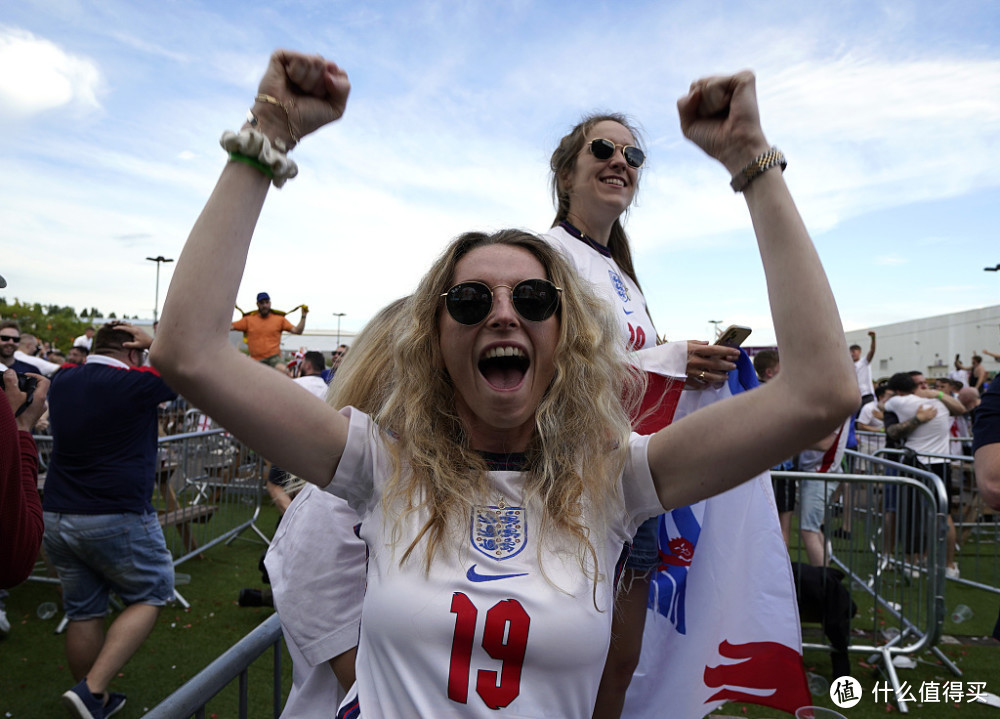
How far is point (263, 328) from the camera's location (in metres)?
10.7

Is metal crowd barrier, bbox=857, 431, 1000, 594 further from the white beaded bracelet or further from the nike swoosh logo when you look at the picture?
the white beaded bracelet

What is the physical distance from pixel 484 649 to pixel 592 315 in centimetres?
84

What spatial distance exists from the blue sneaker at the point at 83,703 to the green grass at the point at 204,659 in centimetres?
29

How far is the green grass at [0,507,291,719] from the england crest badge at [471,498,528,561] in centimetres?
324

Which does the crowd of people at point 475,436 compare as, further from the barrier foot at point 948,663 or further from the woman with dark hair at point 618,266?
the barrier foot at point 948,663

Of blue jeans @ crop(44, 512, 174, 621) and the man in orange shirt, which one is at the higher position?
the man in orange shirt

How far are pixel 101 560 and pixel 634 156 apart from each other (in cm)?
379

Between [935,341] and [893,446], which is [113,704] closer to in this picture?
[893,446]

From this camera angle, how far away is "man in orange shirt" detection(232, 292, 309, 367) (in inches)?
416

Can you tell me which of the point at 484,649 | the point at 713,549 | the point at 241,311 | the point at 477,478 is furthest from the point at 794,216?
the point at 241,311

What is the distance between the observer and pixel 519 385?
1.59 m

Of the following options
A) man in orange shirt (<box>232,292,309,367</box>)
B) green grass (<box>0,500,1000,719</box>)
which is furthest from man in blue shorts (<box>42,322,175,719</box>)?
man in orange shirt (<box>232,292,309,367</box>)

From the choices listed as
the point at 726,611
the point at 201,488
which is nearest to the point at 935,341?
the point at 201,488

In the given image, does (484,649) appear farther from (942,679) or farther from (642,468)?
(942,679)
